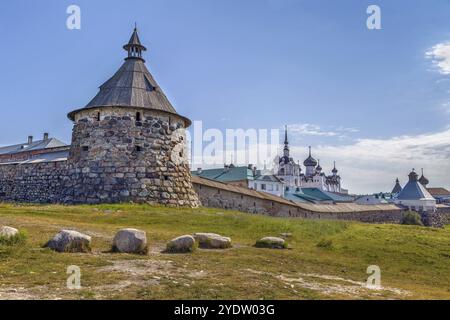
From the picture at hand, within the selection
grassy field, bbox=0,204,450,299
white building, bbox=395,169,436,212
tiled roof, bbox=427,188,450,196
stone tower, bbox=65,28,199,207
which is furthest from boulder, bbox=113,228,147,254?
tiled roof, bbox=427,188,450,196

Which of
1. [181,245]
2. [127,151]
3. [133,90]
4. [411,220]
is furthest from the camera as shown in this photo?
[411,220]

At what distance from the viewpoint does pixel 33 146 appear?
148 ft

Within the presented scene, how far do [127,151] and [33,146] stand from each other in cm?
2833

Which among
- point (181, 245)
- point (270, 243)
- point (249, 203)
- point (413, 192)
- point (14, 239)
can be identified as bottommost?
point (270, 243)

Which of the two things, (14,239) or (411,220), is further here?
(411,220)

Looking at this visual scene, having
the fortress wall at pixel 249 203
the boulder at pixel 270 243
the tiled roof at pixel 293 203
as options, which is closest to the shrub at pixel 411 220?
the tiled roof at pixel 293 203

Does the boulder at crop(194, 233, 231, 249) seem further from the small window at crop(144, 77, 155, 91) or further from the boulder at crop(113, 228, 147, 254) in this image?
the small window at crop(144, 77, 155, 91)

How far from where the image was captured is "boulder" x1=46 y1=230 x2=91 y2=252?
9107 mm

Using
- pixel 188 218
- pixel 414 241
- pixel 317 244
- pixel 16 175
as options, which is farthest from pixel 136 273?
pixel 16 175

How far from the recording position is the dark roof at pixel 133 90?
22734 mm

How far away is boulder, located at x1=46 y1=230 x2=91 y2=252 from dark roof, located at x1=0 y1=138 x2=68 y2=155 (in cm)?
3504

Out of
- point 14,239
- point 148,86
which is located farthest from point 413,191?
point 14,239
